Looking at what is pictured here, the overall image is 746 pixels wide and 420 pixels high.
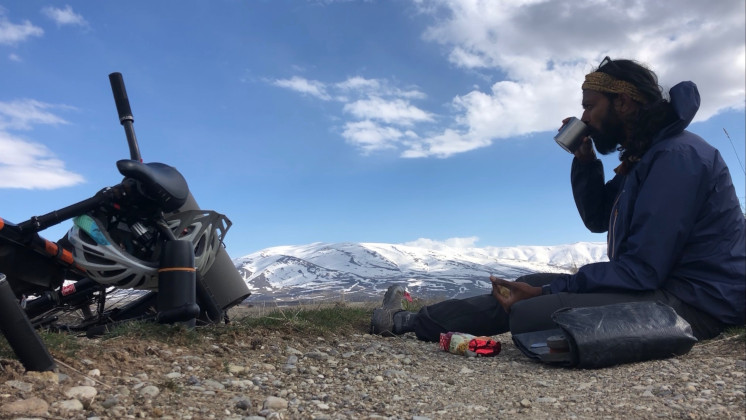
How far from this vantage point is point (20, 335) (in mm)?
3053

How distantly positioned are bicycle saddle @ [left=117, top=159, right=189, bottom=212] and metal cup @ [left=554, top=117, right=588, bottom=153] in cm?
365

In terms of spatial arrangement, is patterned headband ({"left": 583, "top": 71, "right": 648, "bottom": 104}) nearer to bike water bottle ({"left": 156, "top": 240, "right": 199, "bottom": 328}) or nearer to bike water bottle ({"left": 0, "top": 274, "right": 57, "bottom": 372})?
bike water bottle ({"left": 156, "top": 240, "right": 199, "bottom": 328})

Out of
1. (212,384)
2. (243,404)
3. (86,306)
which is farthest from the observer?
(86,306)

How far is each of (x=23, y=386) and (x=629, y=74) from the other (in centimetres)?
511

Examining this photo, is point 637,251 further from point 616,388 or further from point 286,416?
point 286,416

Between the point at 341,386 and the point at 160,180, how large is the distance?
85.8 inches

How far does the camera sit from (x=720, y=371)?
Answer: 354cm

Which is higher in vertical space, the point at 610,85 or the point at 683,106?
the point at 610,85

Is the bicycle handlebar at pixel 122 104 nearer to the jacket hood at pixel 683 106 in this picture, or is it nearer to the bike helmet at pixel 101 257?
the bike helmet at pixel 101 257

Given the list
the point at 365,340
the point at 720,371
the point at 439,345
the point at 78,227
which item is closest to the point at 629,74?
the point at 720,371

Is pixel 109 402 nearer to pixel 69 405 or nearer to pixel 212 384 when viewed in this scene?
pixel 69 405

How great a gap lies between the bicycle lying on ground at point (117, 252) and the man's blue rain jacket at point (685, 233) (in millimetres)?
3343

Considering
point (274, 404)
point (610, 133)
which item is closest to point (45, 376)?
point (274, 404)

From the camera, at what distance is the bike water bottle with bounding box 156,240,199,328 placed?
4.34 meters
